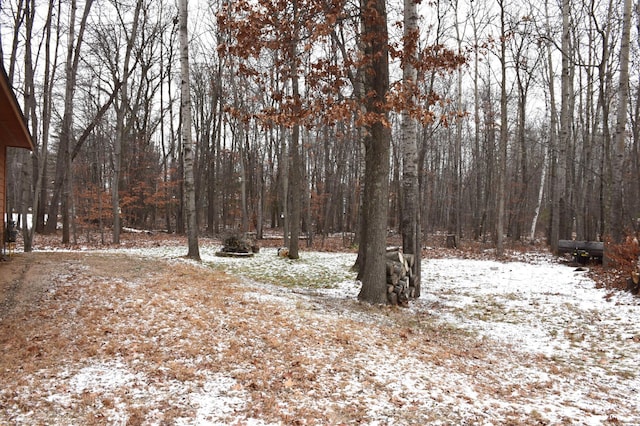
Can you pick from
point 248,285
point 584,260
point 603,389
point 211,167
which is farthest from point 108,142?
point 603,389

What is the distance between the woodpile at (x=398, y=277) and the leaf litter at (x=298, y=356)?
0.31 metres

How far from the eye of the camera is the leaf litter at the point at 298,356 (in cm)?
350

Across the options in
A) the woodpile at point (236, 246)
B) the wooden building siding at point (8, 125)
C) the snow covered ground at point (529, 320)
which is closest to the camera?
the snow covered ground at point (529, 320)

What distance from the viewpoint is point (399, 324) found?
6.63 meters

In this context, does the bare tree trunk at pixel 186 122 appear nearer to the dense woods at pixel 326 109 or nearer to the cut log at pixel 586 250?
the dense woods at pixel 326 109

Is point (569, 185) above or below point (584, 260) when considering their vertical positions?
above

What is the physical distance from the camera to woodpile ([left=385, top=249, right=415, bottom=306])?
7.96m

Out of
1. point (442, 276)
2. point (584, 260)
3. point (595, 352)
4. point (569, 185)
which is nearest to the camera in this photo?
point (595, 352)

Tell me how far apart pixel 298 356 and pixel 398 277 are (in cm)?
396

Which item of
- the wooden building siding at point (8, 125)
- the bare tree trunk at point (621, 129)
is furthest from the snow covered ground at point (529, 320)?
the wooden building siding at point (8, 125)

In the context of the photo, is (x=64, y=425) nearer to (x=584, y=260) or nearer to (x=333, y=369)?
(x=333, y=369)

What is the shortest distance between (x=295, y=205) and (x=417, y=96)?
7.59 m

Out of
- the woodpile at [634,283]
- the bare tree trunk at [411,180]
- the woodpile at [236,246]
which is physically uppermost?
the bare tree trunk at [411,180]

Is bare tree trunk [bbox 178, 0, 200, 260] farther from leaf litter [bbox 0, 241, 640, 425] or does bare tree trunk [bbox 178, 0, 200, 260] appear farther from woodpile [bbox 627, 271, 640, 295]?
woodpile [bbox 627, 271, 640, 295]
